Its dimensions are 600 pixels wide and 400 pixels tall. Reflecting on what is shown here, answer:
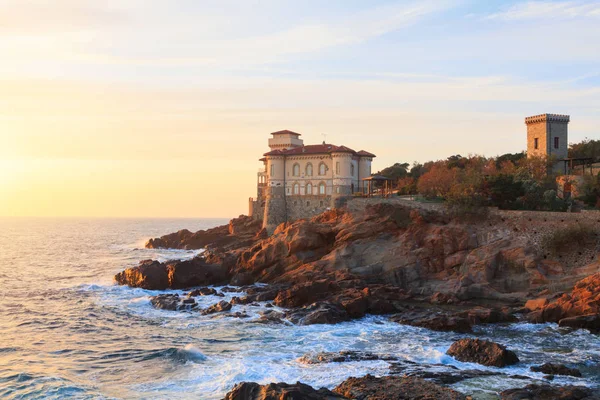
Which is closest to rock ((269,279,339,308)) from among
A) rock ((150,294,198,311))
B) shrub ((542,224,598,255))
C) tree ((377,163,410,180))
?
rock ((150,294,198,311))

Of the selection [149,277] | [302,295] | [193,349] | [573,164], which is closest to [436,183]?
[573,164]

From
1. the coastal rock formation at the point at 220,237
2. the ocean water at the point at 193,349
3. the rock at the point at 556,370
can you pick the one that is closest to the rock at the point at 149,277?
the ocean water at the point at 193,349

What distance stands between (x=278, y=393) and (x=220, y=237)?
57.1 metres

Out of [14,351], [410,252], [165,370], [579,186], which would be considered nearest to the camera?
[165,370]

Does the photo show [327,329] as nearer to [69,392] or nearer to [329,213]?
[69,392]

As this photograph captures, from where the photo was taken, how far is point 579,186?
47094 mm

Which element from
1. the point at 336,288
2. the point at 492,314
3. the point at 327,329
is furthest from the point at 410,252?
the point at 327,329

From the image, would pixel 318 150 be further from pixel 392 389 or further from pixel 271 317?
pixel 392 389

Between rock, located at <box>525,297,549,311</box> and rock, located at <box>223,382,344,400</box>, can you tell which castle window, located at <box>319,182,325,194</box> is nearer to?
rock, located at <box>525,297,549,311</box>

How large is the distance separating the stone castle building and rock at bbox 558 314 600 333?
30.8m

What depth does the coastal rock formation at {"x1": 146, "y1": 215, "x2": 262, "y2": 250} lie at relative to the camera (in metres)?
68.0

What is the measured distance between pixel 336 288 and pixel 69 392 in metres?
20.0

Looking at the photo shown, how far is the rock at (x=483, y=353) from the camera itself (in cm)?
2314

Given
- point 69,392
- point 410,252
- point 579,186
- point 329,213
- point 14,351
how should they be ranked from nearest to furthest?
point 69,392 → point 14,351 → point 410,252 → point 579,186 → point 329,213
